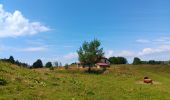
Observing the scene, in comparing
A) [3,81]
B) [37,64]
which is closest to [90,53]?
[37,64]

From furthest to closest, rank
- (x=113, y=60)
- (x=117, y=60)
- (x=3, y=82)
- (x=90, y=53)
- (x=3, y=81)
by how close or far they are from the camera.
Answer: (x=117, y=60)
(x=113, y=60)
(x=90, y=53)
(x=3, y=81)
(x=3, y=82)

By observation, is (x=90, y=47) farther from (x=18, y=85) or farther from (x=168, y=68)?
(x=18, y=85)

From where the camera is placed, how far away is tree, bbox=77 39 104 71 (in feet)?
347

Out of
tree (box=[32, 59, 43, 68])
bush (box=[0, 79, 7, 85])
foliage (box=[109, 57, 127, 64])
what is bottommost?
bush (box=[0, 79, 7, 85])

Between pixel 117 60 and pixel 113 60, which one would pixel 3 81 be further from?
pixel 117 60

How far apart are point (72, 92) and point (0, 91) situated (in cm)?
597

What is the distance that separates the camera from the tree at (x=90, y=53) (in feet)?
347

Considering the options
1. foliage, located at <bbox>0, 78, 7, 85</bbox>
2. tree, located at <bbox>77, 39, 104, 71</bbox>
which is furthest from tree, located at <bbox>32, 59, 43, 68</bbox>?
foliage, located at <bbox>0, 78, 7, 85</bbox>

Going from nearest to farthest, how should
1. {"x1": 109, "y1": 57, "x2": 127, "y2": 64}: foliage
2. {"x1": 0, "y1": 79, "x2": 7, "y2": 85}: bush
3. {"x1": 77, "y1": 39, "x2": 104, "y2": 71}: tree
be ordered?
{"x1": 0, "y1": 79, "x2": 7, "y2": 85}: bush → {"x1": 77, "y1": 39, "x2": 104, "y2": 71}: tree → {"x1": 109, "y1": 57, "x2": 127, "y2": 64}: foliage

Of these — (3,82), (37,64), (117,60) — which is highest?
(117,60)

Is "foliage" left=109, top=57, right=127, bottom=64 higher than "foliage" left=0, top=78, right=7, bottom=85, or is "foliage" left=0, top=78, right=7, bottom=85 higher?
"foliage" left=109, top=57, right=127, bottom=64

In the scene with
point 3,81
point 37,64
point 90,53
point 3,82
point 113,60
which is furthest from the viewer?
point 113,60

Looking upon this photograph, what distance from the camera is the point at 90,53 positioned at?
105562 mm

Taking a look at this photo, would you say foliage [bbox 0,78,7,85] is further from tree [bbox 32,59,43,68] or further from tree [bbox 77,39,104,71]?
tree [bbox 32,59,43,68]
